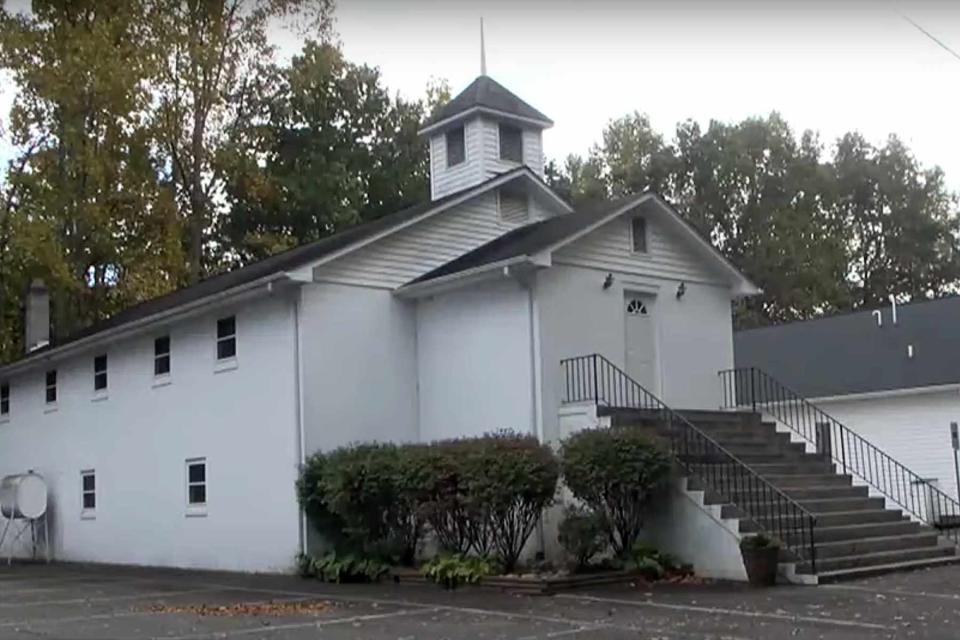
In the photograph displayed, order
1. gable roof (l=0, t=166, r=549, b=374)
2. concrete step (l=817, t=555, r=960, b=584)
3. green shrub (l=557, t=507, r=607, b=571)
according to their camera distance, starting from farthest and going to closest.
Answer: gable roof (l=0, t=166, r=549, b=374) → green shrub (l=557, t=507, r=607, b=571) → concrete step (l=817, t=555, r=960, b=584)

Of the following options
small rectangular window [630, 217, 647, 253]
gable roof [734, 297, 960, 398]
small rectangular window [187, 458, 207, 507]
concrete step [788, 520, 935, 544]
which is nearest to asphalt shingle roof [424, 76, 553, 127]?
small rectangular window [630, 217, 647, 253]

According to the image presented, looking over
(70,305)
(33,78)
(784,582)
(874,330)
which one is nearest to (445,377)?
(784,582)

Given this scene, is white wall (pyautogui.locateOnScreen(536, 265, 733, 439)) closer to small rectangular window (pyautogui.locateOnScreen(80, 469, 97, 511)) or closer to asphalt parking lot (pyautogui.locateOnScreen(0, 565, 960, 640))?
asphalt parking lot (pyautogui.locateOnScreen(0, 565, 960, 640))

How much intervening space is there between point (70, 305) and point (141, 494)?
46.0 ft

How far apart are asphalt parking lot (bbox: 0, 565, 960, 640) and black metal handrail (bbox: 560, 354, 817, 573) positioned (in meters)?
1.12

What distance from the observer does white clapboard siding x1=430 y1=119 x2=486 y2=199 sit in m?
22.1

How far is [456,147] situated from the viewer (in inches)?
897

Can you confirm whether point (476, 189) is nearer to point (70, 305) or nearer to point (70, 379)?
point (70, 379)

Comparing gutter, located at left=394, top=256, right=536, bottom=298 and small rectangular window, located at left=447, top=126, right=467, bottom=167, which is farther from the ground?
small rectangular window, located at left=447, top=126, right=467, bottom=167

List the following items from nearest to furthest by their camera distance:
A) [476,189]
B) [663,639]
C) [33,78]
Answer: [663,639] < [476,189] < [33,78]

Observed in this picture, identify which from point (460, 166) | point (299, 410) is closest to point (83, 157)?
point (460, 166)

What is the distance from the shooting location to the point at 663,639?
10.4 m

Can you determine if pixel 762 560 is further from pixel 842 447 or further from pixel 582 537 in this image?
pixel 842 447

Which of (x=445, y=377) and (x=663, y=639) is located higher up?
(x=445, y=377)
